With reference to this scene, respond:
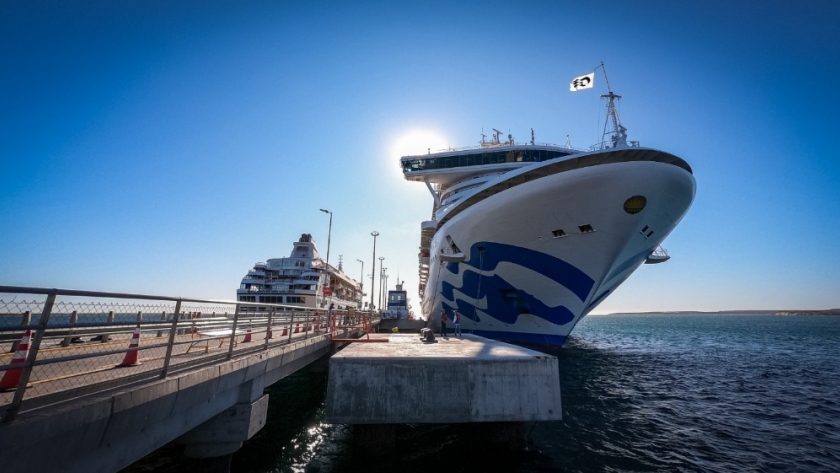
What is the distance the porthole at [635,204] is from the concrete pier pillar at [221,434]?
18153mm

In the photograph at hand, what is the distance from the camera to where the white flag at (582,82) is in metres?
25.7

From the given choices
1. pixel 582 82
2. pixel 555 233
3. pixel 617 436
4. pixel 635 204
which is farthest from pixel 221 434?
pixel 582 82

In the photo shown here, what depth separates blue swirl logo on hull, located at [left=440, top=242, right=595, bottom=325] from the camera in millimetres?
20812

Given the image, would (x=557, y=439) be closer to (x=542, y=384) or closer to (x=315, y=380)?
(x=542, y=384)

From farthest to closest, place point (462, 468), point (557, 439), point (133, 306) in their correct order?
point (557, 439), point (462, 468), point (133, 306)

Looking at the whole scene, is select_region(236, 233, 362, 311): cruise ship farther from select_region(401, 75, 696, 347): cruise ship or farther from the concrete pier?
the concrete pier

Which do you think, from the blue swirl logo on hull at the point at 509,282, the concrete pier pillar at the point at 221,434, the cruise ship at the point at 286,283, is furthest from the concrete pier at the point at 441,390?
the cruise ship at the point at 286,283

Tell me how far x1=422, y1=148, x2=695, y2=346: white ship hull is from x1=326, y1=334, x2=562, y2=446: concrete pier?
41.7 feet

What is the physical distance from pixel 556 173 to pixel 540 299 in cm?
779

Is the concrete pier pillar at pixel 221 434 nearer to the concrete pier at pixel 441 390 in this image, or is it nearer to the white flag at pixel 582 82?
the concrete pier at pixel 441 390

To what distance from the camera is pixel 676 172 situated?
1798 cm

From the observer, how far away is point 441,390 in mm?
7824

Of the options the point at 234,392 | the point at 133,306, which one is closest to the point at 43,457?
the point at 133,306

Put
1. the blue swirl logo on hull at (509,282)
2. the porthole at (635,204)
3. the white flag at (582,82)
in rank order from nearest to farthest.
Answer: the porthole at (635,204)
the blue swirl logo on hull at (509,282)
the white flag at (582,82)
